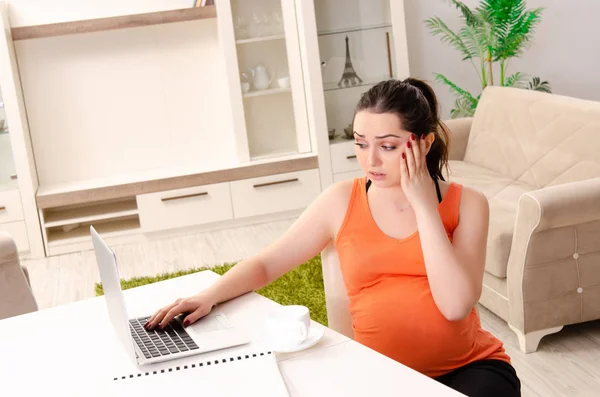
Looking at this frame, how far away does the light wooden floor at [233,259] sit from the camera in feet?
9.04

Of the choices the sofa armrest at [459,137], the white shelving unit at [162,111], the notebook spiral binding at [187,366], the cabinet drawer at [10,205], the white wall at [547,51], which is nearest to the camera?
the notebook spiral binding at [187,366]

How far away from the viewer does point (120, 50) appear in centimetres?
530

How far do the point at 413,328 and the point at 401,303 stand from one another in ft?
0.20

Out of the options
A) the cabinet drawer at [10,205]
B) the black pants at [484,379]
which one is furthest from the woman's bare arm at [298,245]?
the cabinet drawer at [10,205]

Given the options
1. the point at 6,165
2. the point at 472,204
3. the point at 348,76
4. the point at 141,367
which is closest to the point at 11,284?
the point at 141,367

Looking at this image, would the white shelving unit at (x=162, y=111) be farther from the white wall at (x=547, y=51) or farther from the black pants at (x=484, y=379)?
the black pants at (x=484, y=379)

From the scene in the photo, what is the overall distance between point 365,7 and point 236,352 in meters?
3.93

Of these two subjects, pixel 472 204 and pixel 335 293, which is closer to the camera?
pixel 472 204

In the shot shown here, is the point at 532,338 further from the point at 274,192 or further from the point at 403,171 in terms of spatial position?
the point at 274,192

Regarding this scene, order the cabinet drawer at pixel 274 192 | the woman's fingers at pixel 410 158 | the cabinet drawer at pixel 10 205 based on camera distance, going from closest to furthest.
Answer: the woman's fingers at pixel 410 158 < the cabinet drawer at pixel 10 205 < the cabinet drawer at pixel 274 192

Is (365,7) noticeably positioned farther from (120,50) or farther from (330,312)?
(330,312)

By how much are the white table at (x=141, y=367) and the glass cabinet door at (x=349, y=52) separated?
10.6 feet

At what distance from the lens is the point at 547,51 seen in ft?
18.6

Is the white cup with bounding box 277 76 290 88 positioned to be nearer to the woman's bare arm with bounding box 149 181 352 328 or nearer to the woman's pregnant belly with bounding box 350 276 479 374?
the woman's bare arm with bounding box 149 181 352 328
